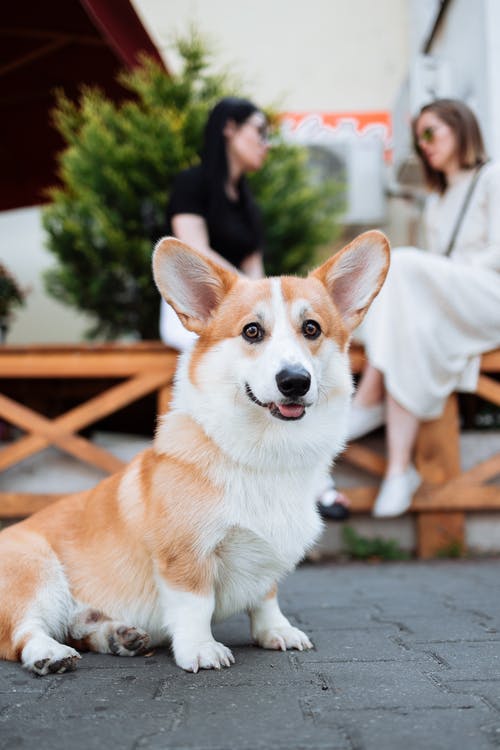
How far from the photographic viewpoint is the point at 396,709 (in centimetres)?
135

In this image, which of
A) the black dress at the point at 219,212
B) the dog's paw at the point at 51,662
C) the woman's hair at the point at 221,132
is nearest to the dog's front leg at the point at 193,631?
the dog's paw at the point at 51,662

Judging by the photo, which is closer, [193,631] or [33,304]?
[193,631]

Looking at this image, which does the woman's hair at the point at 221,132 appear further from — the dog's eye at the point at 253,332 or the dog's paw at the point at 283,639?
the dog's paw at the point at 283,639

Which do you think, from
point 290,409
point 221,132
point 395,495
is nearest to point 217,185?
point 221,132

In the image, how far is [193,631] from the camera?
5.63 feet

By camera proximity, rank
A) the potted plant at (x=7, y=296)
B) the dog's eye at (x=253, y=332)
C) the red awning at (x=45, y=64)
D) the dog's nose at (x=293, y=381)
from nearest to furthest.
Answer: the dog's nose at (x=293, y=381) < the dog's eye at (x=253, y=332) < the red awning at (x=45, y=64) < the potted plant at (x=7, y=296)

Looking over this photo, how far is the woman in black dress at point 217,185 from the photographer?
355 cm

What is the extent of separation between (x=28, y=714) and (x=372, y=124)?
7625 millimetres

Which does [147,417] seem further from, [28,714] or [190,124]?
[28,714]

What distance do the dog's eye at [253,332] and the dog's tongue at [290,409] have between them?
0.20 meters

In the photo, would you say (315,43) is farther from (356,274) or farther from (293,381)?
(293,381)

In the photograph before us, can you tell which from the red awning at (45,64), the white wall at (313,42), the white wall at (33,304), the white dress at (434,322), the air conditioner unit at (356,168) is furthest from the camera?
the white wall at (313,42)

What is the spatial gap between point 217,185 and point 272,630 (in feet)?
7.78

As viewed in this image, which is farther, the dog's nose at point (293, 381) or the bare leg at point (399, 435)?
the bare leg at point (399, 435)
